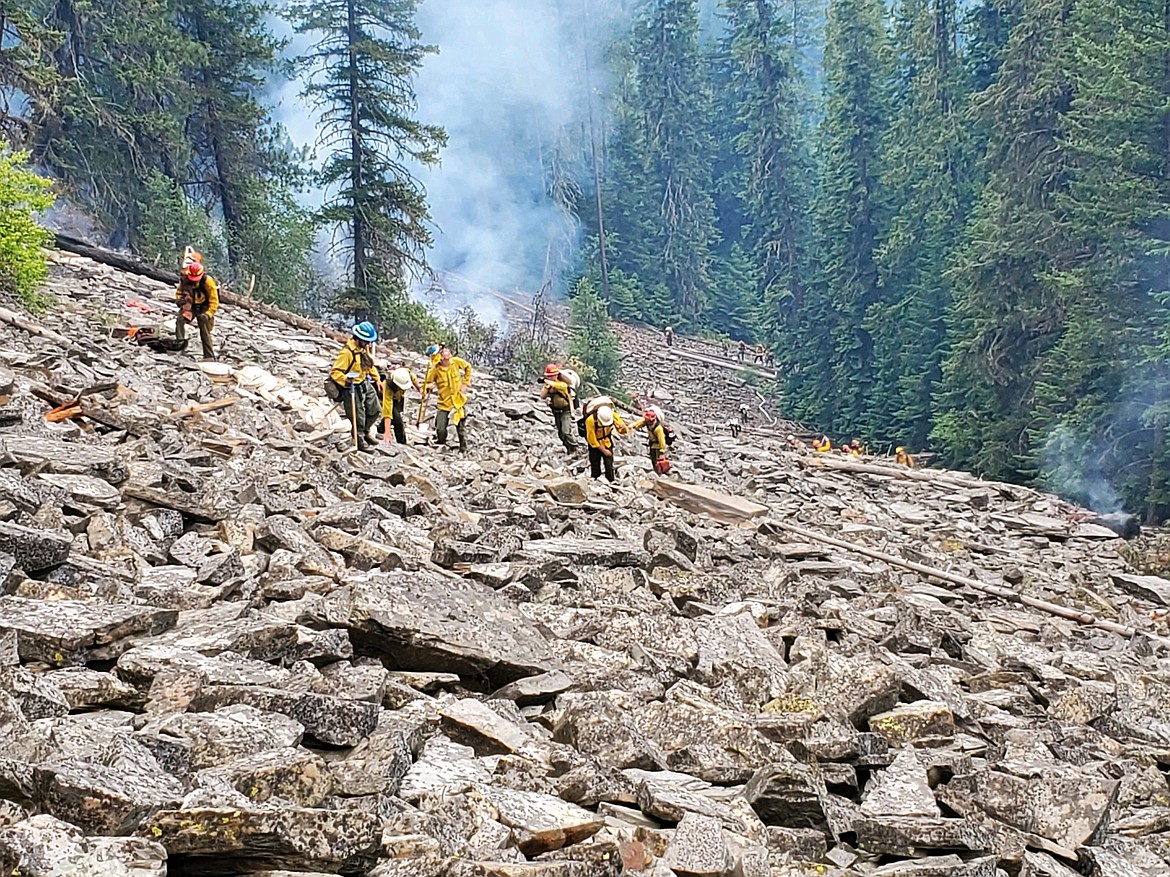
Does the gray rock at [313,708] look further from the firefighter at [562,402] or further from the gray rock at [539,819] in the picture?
the firefighter at [562,402]

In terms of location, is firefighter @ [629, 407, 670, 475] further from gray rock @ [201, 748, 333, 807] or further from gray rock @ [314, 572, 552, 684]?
gray rock @ [201, 748, 333, 807]

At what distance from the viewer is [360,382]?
12680 millimetres

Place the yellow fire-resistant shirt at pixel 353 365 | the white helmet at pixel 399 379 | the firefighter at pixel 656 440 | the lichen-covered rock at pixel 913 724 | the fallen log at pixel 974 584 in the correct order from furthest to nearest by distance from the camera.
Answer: the firefighter at pixel 656 440 < the white helmet at pixel 399 379 < the yellow fire-resistant shirt at pixel 353 365 < the fallen log at pixel 974 584 < the lichen-covered rock at pixel 913 724

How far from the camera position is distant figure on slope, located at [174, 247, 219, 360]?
1627cm

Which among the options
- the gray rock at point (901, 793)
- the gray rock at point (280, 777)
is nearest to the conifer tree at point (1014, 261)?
the gray rock at point (901, 793)

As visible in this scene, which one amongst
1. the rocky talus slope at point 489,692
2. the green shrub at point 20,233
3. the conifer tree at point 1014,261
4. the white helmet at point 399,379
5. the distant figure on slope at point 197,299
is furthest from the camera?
the conifer tree at point 1014,261

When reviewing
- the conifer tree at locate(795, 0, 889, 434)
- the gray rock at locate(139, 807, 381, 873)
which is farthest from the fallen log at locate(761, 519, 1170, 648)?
the conifer tree at locate(795, 0, 889, 434)

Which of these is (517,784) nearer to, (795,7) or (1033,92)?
(1033,92)

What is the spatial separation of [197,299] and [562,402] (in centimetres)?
665

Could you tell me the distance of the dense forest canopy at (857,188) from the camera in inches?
1024

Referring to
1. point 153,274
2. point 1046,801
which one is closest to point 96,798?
point 1046,801

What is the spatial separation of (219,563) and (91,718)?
228cm

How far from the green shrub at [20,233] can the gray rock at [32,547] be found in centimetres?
1312

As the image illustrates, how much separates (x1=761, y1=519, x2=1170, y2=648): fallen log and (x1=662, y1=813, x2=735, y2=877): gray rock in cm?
741
